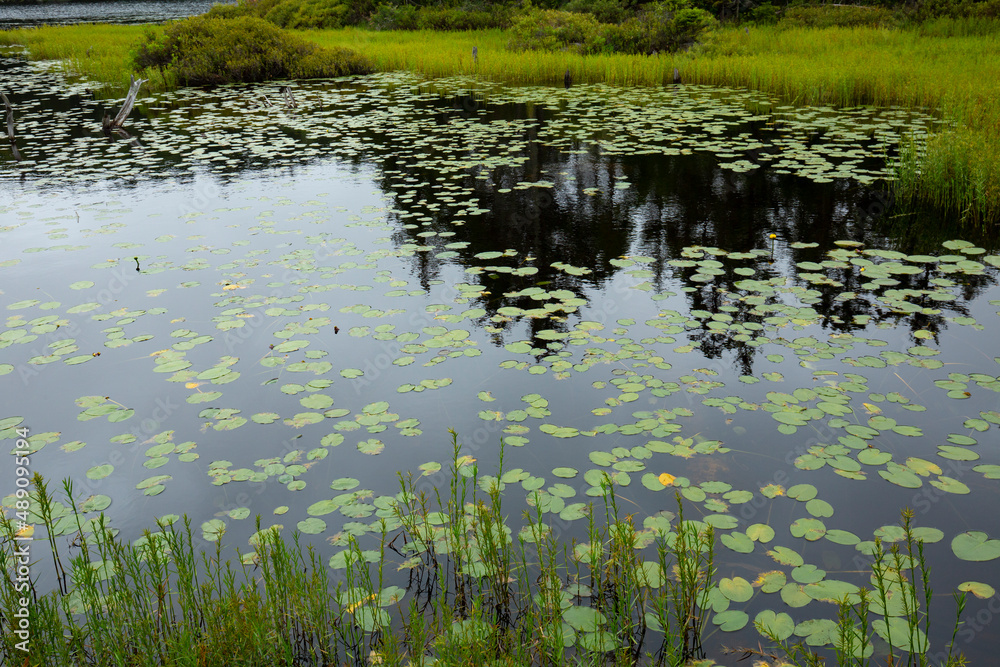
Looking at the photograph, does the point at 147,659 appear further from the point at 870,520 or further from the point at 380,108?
the point at 380,108

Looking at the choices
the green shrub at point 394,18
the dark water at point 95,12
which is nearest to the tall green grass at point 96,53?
the green shrub at point 394,18

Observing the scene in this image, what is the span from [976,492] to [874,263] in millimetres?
3109

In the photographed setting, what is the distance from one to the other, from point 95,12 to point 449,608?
6822cm

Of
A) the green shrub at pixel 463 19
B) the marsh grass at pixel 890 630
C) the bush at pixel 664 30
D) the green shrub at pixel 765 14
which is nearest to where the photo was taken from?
the marsh grass at pixel 890 630

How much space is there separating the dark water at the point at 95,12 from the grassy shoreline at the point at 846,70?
27.8 m

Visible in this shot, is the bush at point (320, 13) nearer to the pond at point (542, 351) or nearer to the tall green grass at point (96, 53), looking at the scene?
the tall green grass at point (96, 53)

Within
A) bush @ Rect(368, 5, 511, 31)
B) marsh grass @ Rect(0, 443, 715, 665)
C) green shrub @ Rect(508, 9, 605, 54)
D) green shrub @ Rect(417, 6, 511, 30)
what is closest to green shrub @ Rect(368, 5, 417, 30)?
bush @ Rect(368, 5, 511, 31)

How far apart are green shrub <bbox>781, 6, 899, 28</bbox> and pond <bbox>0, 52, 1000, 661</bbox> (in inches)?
513

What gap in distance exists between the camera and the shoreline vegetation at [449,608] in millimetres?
2178

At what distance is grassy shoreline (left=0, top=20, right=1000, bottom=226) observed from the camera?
682 centimetres

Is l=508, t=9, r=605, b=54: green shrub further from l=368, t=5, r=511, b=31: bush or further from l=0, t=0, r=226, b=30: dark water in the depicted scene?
l=0, t=0, r=226, b=30: dark water

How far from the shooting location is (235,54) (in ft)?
62.1

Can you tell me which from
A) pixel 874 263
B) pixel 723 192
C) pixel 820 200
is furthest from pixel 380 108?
pixel 874 263

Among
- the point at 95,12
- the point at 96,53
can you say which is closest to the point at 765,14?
the point at 96,53
